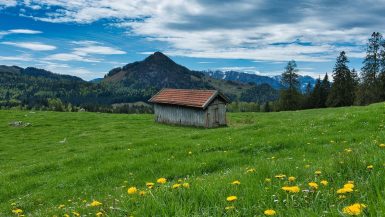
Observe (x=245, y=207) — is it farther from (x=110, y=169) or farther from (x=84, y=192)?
(x=110, y=169)

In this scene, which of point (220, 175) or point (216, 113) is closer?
point (220, 175)

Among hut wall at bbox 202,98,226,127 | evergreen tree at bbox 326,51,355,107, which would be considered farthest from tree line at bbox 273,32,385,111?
hut wall at bbox 202,98,226,127

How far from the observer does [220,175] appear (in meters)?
9.15

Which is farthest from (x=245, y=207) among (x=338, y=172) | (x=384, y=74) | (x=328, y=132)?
(x=384, y=74)

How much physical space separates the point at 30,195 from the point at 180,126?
3914 cm

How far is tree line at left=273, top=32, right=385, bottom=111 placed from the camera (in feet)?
277

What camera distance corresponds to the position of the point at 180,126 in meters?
52.7

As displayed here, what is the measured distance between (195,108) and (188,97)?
328 centimetres

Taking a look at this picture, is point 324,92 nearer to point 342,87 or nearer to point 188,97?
point 342,87

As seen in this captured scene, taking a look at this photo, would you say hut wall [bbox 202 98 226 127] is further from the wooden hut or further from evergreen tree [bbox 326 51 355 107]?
evergreen tree [bbox 326 51 355 107]

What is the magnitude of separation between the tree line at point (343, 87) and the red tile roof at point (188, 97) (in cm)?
4953

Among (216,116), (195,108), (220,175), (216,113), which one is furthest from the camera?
(216,113)

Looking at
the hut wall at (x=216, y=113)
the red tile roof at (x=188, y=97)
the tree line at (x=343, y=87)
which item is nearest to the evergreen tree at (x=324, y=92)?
the tree line at (x=343, y=87)

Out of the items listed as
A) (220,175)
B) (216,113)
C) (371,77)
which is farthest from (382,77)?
(220,175)
